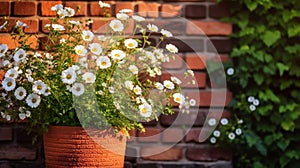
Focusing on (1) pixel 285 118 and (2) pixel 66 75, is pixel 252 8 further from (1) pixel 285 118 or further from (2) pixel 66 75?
(2) pixel 66 75

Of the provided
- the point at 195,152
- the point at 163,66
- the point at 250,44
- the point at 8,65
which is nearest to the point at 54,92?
the point at 8,65

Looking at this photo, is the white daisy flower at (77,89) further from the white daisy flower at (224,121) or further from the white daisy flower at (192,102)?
the white daisy flower at (224,121)

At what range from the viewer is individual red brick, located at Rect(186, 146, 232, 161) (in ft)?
7.37

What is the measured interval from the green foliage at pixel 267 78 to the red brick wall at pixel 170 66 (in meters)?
0.06

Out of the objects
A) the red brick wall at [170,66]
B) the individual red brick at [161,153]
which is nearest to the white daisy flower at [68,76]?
the red brick wall at [170,66]

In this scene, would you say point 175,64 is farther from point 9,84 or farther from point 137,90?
point 9,84

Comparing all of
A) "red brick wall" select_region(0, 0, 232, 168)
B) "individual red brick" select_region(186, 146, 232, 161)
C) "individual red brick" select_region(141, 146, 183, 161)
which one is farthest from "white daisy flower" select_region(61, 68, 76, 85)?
"individual red brick" select_region(186, 146, 232, 161)

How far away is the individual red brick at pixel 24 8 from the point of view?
2201 millimetres

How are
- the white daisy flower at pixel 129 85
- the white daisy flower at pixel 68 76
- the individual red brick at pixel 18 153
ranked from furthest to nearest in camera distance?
the individual red brick at pixel 18 153 → the white daisy flower at pixel 129 85 → the white daisy flower at pixel 68 76

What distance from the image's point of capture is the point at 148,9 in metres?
2.24

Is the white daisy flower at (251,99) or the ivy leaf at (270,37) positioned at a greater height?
the ivy leaf at (270,37)

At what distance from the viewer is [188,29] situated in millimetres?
2260

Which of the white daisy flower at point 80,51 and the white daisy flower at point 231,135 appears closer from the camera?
the white daisy flower at point 80,51

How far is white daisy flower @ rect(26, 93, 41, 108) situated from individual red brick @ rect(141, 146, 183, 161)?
0.61 m
